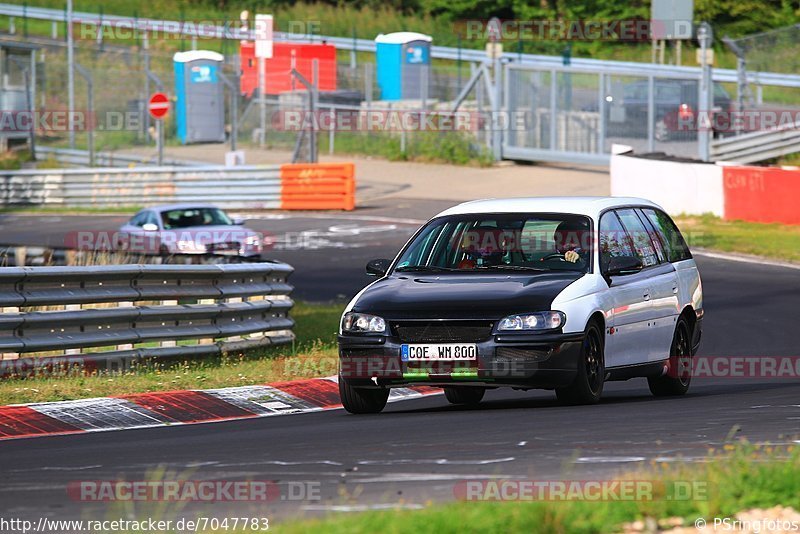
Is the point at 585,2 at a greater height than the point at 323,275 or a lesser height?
greater

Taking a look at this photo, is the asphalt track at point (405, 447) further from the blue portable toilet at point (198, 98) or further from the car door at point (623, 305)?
the blue portable toilet at point (198, 98)

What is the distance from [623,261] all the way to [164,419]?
353 centimetres

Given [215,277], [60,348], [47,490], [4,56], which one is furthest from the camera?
[4,56]

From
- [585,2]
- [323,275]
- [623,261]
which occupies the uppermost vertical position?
[585,2]

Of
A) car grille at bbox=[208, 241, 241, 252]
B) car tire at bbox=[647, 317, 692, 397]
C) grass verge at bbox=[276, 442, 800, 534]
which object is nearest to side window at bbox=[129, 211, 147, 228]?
car grille at bbox=[208, 241, 241, 252]

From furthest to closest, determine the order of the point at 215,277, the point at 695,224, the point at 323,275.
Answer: the point at 695,224 < the point at 323,275 < the point at 215,277

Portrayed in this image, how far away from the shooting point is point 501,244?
35.7 feet

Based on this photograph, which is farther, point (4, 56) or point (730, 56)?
point (730, 56)

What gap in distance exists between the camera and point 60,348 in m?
12.4

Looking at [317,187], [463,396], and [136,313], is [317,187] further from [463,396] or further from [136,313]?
[463,396]

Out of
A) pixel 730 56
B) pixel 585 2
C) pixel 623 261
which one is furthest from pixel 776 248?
pixel 585 2

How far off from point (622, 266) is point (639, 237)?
86 cm

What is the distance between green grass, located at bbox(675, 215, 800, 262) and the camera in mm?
24906

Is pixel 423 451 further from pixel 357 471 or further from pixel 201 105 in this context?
pixel 201 105
